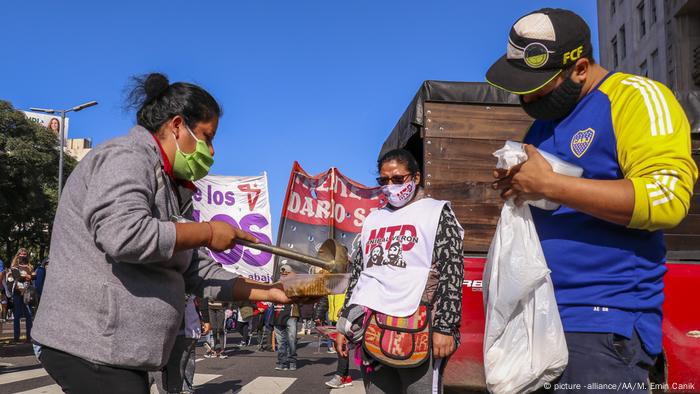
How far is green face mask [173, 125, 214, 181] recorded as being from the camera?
8.09 feet

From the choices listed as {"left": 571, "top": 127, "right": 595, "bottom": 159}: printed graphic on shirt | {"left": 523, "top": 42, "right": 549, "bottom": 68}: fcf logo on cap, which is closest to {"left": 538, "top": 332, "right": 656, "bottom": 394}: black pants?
{"left": 571, "top": 127, "right": 595, "bottom": 159}: printed graphic on shirt

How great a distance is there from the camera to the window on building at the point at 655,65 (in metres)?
29.5

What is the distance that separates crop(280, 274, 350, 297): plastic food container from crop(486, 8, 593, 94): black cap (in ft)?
4.10

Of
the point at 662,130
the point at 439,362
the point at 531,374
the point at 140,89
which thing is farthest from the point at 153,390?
the point at 662,130

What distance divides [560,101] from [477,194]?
2949mm

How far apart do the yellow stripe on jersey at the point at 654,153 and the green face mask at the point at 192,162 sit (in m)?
1.50

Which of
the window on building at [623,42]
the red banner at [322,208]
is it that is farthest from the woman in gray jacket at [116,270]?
the window on building at [623,42]

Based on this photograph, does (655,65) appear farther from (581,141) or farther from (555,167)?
(555,167)

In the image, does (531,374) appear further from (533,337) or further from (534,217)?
(534,217)

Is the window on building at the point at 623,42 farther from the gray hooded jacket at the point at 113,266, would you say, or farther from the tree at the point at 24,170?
the gray hooded jacket at the point at 113,266

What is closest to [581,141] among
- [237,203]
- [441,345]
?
[441,345]

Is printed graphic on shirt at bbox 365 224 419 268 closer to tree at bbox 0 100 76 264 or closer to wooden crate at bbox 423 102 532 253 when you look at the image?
wooden crate at bbox 423 102 532 253

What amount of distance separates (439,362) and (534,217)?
5.43 feet

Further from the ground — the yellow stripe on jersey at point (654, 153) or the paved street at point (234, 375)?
the yellow stripe on jersey at point (654, 153)
